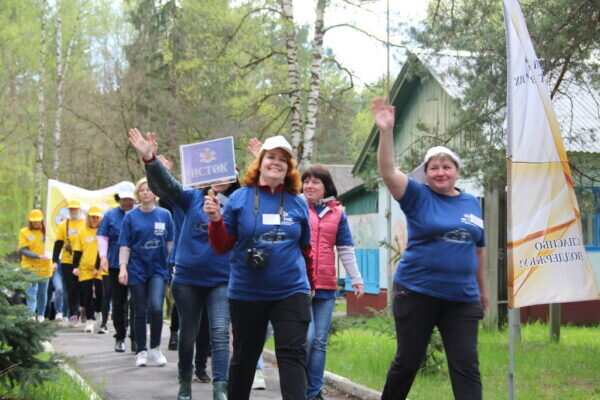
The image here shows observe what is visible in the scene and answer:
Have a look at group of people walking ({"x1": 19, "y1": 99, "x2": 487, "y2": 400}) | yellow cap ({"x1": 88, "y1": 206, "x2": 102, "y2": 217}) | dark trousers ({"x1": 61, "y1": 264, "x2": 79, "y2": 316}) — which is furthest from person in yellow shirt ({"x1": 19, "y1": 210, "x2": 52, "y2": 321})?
group of people walking ({"x1": 19, "y1": 99, "x2": 487, "y2": 400})

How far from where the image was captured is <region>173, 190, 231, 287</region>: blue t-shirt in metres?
7.48

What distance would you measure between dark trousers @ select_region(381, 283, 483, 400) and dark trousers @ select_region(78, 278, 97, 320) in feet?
34.3

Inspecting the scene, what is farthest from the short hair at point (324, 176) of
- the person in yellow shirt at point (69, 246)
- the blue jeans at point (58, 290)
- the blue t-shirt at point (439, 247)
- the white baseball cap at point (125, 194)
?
the blue jeans at point (58, 290)

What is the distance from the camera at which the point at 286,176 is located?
623 centimetres

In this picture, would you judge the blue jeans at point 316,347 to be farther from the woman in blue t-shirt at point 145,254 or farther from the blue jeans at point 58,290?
the blue jeans at point 58,290

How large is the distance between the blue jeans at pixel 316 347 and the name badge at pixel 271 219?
196 centimetres

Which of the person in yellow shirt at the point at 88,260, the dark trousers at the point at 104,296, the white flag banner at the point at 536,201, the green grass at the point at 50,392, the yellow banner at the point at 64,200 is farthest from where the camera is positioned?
the yellow banner at the point at 64,200

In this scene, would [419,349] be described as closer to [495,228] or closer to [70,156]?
[495,228]

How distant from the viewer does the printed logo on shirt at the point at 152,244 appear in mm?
10352

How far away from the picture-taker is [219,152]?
20.9ft

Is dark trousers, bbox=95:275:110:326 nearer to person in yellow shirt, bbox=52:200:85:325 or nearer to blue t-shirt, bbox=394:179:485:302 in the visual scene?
person in yellow shirt, bbox=52:200:85:325

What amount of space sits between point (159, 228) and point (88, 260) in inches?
221

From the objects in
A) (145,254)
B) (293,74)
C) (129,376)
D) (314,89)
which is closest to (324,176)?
(145,254)

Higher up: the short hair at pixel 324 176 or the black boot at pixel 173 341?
the short hair at pixel 324 176
